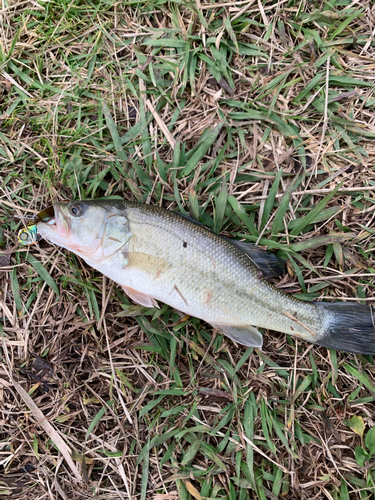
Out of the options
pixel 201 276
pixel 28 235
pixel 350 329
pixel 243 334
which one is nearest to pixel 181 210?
pixel 201 276

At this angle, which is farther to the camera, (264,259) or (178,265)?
(264,259)

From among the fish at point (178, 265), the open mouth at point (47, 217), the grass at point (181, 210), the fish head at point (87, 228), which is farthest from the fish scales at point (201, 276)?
the open mouth at point (47, 217)

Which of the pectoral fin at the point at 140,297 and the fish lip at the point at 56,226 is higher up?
the fish lip at the point at 56,226

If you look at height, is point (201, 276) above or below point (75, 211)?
below

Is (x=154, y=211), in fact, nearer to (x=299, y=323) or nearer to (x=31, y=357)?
(x=299, y=323)

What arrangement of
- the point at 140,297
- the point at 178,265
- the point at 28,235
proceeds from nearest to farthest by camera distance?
the point at 178,265 < the point at 140,297 < the point at 28,235

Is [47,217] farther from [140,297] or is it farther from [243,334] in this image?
[243,334]

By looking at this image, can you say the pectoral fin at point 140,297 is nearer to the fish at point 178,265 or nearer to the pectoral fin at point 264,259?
the fish at point 178,265
